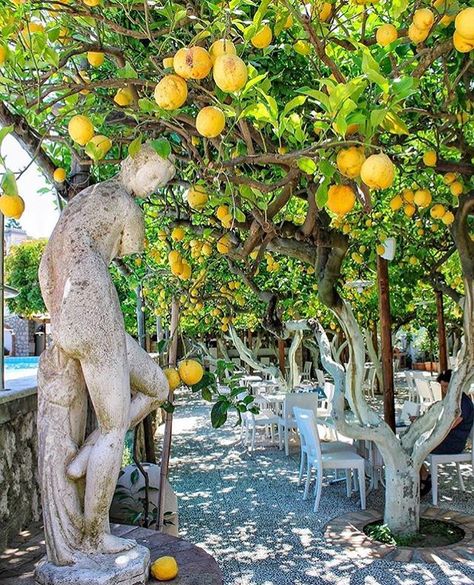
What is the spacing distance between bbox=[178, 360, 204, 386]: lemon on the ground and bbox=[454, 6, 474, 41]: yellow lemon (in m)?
1.61

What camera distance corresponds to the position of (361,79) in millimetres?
1546

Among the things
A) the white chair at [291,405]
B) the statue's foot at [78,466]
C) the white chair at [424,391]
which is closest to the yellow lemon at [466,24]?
the statue's foot at [78,466]

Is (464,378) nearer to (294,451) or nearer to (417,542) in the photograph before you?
(417,542)

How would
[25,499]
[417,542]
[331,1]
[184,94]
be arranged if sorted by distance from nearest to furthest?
[184,94], [331,1], [25,499], [417,542]

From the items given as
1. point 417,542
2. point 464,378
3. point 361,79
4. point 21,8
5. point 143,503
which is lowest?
point 417,542

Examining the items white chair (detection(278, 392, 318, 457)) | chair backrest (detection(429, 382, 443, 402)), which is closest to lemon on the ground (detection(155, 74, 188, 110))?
white chair (detection(278, 392, 318, 457))

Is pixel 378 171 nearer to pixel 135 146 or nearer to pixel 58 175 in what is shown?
pixel 135 146

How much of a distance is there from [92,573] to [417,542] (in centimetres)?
381

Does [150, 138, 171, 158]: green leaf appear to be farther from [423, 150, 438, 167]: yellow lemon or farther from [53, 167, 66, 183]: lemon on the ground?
[423, 150, 438, 167]: yellow lemon

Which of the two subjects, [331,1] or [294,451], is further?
[294,451]

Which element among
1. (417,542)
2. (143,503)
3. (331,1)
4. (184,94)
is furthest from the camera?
(417,542)

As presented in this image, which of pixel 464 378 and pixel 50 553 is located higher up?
pixel 464 378

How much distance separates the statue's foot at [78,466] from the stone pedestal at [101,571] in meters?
0.28

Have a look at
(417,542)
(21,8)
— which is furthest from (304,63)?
(417,542)
